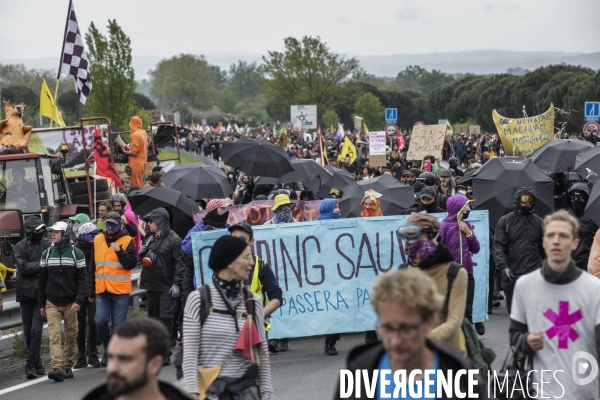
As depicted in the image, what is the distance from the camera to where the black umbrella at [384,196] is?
15.2 m

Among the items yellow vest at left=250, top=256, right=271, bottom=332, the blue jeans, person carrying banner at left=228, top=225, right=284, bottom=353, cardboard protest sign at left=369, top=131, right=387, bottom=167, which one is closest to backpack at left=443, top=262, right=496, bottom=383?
person carrying banner at left=228, top=225, right=284, bottom=353

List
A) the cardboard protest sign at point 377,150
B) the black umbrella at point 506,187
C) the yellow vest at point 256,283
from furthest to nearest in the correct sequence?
the cardboard protest sign at point 377,150, the black umbrella at point 506,187, the yellow vest at point 256,283

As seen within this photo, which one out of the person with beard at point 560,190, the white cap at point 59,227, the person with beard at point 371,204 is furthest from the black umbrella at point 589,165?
the white cap at point 59,227

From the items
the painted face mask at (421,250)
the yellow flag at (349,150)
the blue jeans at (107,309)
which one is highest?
the painted face mask at (421,250)

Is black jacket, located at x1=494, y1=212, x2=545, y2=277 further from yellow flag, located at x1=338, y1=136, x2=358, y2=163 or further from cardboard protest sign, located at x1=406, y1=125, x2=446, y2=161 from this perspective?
yellow flag, located at x1=338, y1=136, x2=358, y2=163

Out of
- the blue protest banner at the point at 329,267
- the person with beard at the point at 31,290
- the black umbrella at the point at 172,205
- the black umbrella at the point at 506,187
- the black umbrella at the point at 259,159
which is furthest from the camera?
Answer: the black umbrella at the point at 259,159

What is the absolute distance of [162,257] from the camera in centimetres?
1110

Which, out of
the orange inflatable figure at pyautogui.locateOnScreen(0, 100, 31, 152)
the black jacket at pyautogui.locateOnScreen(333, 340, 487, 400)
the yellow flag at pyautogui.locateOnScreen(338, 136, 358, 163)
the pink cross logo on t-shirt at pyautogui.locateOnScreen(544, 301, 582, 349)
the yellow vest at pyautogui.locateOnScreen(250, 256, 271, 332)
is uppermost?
the orange inflatable figure at pyautogui.locateOnScreen(0, 100, 31, 152)

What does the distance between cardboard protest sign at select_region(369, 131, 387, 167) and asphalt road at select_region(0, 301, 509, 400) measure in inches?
664

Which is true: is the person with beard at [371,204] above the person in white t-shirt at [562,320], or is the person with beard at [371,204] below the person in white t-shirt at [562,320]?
below

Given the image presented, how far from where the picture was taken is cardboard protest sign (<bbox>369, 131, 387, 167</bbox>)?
28.9 meters

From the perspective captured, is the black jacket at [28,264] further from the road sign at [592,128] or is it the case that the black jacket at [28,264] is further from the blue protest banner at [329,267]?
the road sign at [592,128]

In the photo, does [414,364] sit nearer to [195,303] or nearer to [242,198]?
[195,303]

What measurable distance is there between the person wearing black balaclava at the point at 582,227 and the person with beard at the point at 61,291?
5.12 metres
